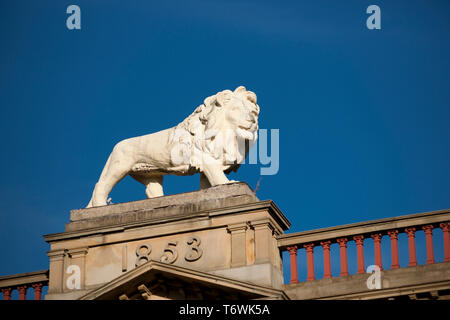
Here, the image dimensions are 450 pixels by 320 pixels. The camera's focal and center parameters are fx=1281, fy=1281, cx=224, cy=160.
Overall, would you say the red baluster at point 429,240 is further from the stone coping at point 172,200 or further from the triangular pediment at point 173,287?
the stone coping at point 172,200

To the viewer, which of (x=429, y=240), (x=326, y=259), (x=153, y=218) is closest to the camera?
(x=429, y=240)

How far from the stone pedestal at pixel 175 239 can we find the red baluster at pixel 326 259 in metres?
1.24

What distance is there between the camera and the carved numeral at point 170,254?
34312 mm

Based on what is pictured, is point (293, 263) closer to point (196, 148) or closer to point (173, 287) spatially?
point (173, 287)

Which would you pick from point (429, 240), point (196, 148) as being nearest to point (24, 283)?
point (196, 148)

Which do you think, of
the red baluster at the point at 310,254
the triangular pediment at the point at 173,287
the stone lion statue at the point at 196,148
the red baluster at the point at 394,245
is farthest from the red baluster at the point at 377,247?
the stone lion statue at the point at 196,148

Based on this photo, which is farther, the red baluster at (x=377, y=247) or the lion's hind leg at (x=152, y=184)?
the lion's hind leg at (x=152, y=184)

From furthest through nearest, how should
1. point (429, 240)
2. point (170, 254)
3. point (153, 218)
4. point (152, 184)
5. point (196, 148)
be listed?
point (152, 184)
point (196, 148)
point (153, 218)
point (170, 254)
point (429, 240)

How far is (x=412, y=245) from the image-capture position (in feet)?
108

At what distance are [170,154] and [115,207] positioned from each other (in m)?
2.14

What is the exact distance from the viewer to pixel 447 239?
3272 centimetres

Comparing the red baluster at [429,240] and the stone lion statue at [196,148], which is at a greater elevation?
the stone lion statue at [196,148]

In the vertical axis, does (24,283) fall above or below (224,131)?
below

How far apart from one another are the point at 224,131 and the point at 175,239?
133 inches
